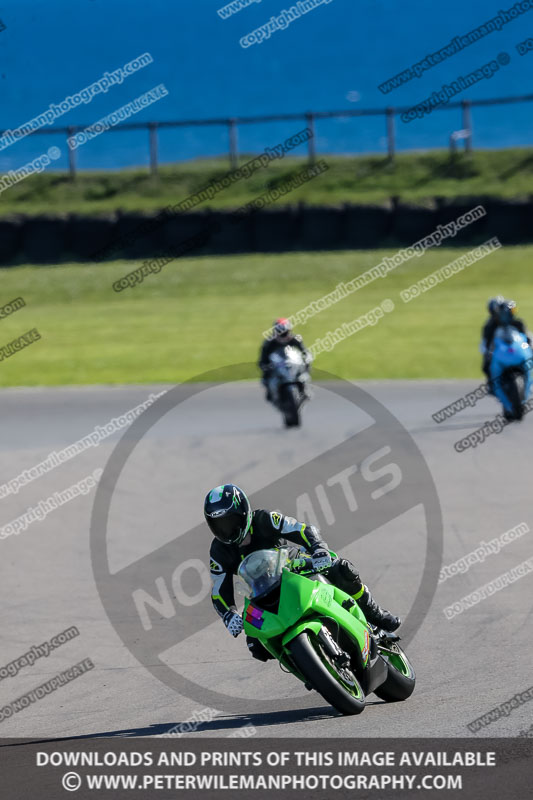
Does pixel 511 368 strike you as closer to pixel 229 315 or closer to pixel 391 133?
pixel 229 315

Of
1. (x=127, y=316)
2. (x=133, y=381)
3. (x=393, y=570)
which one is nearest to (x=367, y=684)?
(x=393, y=570)

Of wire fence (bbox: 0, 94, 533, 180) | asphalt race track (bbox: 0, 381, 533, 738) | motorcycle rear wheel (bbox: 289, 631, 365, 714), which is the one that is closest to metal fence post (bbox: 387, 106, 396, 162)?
wire fence (bbox: 0, 94, 533, 180)

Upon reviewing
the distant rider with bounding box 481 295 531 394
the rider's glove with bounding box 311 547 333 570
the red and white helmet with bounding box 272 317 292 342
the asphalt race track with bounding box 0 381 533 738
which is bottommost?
the asphalt race track with bounding box 0 381 533 738

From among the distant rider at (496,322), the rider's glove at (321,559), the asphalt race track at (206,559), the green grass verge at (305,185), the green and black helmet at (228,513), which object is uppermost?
the green grass verge at (305,185)

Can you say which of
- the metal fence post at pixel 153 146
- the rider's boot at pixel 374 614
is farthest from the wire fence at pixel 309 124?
the rider's boot at pixel 374 614

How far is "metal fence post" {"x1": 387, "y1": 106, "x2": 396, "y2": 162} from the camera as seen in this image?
33.5m

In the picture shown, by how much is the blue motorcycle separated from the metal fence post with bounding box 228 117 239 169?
800 inches

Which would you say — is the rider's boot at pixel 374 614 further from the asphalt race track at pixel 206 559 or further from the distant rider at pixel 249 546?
the asphalt race track at pixel 206 559

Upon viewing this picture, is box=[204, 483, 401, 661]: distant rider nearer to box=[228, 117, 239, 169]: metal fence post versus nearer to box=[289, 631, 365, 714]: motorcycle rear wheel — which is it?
box=[289, 631, 365, 714]: motorcycle rear wheel

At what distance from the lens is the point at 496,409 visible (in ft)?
55.7

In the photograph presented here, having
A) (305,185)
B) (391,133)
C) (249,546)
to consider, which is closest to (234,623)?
(249,546)

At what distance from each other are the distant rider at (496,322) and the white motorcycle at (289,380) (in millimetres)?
2405

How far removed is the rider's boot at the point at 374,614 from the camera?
6887mm
